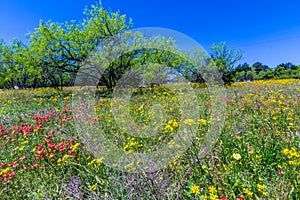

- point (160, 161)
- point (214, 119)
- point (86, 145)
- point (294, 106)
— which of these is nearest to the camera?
point (160, 161)

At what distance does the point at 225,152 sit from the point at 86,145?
263 cm

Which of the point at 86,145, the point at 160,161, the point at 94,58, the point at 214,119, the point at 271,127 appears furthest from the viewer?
the point at 94,58

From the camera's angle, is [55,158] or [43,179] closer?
[43,179]

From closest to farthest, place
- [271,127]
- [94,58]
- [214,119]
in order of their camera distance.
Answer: [271,127]
[214,119]
[94,58]

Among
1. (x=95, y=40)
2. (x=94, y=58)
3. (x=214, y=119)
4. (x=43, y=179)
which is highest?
(x=95, y=40)

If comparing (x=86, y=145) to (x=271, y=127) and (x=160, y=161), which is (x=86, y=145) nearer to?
(x=160, y=161)

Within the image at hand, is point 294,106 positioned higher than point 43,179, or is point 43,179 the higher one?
point 294,106

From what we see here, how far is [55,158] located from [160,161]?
2157mm

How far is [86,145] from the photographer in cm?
406

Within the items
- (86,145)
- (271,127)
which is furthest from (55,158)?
(271,127)

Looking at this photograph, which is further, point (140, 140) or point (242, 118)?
point (242, 118)

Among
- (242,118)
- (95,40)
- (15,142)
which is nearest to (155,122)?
(242,118)

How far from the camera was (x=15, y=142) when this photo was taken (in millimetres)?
5219

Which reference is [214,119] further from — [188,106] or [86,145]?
[86,145]
